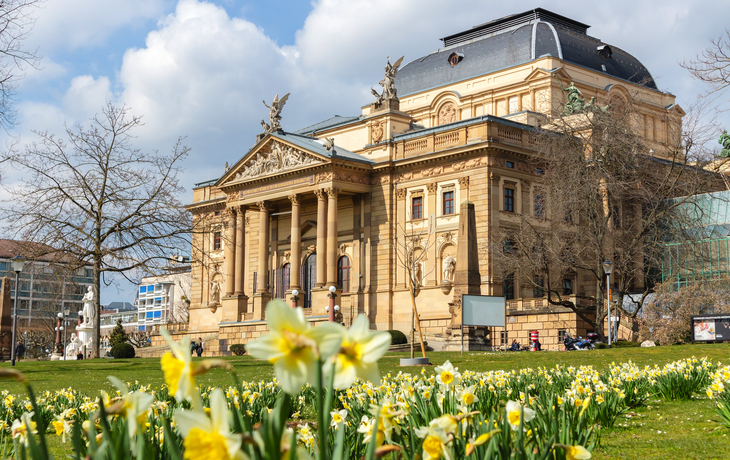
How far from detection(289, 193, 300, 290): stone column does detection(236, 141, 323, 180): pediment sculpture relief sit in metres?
2.59

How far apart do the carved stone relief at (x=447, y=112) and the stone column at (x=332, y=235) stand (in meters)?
15.4

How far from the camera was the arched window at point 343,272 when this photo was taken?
62500 mm

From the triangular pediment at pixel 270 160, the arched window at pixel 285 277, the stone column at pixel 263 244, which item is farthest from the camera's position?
the arched window at pixel 285 277

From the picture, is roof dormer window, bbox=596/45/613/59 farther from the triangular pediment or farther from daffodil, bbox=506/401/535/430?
daffodil, bbox=506/401/535/430

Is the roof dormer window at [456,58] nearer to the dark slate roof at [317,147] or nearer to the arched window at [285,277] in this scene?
the dark slate roof at [317,147]

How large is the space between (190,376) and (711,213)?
56.6m

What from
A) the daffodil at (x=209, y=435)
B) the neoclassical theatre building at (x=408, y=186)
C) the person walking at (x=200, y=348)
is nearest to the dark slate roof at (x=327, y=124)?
the neoclassical theatre building at (x=408, y=186)

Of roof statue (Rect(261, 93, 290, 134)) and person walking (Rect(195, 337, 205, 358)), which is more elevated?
roof statue (Rect(261, 93, 290, 134))

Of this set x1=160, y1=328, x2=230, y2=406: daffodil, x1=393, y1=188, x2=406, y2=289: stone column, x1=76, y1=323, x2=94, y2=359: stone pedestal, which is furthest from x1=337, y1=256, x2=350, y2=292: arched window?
x1=160, y1=328, x2=230, y2=406: daffodil

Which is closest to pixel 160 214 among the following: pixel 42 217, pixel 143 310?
pixel 42 217

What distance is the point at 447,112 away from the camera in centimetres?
7025

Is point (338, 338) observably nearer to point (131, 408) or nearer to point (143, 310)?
point (131, 408)

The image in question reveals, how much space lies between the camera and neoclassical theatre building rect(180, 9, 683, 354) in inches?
2163

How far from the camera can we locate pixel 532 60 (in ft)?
216
